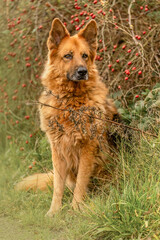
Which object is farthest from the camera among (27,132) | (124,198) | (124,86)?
(27,132)

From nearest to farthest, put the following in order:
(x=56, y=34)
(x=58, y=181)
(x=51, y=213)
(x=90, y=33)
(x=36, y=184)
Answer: (x=51, y=213)
(x=58, y=181)
(x=56, y=34)
(x=90, y=33)
(x=36, y=184)

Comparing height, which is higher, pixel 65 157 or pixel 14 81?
pixel 14 81

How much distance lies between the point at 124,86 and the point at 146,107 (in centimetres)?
97

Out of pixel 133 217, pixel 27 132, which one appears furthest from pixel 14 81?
pixel 133 217

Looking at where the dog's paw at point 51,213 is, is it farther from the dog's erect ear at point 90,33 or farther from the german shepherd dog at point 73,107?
the dog's erect ear at point 90,33

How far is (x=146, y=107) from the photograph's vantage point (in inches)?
176

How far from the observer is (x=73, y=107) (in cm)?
421

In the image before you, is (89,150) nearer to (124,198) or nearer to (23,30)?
(124,198)

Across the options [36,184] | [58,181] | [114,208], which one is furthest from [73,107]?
[114,208]

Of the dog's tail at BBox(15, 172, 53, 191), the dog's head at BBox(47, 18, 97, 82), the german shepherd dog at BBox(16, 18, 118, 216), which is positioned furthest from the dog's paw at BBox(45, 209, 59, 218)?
Answer: the dog's head at BBox(47, 18, 97, 82)

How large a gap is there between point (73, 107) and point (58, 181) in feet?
2.98

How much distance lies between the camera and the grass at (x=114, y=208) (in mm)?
2920

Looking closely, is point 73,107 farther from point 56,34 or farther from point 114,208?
point 114,208

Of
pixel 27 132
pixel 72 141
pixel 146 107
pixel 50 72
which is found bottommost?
pixel 27 132
